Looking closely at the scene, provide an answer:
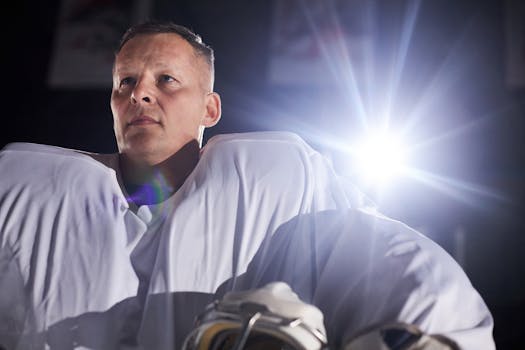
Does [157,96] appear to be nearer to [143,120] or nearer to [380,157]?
[143,120]

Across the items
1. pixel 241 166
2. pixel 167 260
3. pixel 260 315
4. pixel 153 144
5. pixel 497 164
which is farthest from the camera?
pixel 497 164

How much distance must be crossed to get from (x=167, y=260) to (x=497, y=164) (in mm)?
2195

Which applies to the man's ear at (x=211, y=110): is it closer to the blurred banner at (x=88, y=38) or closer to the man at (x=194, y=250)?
the man at (x=194, y=250)

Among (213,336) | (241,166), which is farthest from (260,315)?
(241,166)

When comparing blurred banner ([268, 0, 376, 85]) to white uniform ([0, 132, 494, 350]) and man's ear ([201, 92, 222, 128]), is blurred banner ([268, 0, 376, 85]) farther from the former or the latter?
white uniform ([0, 132, 494, 350])

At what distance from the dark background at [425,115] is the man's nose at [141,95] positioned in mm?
1475

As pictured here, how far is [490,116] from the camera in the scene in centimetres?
275

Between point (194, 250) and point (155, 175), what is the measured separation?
0.96 ft

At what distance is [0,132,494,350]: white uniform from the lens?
33.9 inches

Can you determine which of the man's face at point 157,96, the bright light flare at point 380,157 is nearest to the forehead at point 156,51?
the man's face at point 157,96

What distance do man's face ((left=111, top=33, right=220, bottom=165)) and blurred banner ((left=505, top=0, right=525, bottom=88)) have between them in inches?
76.9

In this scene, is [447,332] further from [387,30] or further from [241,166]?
[387,30]

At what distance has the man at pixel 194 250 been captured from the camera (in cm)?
84

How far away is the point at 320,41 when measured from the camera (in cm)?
292
